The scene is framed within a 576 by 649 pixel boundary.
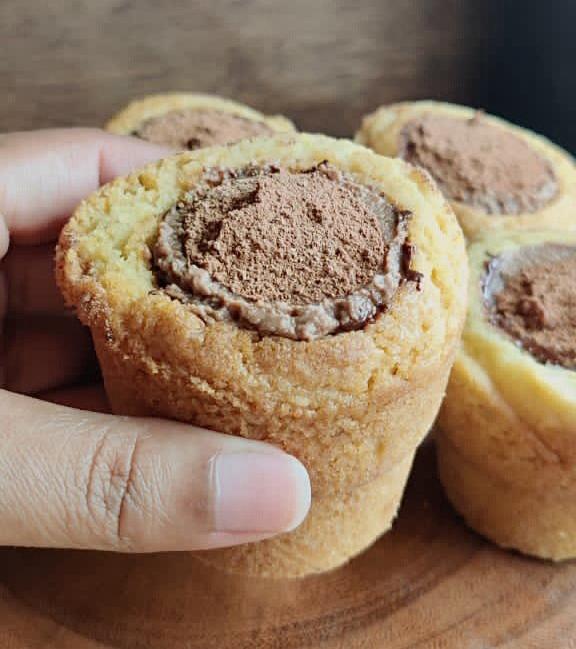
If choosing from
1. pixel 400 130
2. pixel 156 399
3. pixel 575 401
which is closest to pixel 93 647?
pixel 156 399

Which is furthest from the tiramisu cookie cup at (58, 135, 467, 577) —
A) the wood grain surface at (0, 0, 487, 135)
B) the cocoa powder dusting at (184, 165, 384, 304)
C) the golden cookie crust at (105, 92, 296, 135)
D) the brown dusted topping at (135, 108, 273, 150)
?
the wood grain surface at (0, 0, 487, 135)

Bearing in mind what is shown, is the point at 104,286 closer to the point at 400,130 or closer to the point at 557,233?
the point at 557,233

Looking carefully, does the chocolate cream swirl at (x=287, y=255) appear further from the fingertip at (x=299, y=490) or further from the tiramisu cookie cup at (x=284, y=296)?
the fingertip at (x=299, y=490)

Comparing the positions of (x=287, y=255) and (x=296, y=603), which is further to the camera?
(x=296, y=603)

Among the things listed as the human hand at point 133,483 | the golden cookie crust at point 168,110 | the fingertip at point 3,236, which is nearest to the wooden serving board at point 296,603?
the human hand at point 133,483

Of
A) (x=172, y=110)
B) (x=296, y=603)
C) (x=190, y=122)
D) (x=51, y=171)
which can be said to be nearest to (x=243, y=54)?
(x=172, y=110)

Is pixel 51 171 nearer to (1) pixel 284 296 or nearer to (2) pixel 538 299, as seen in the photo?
(1) pixel 284 296
